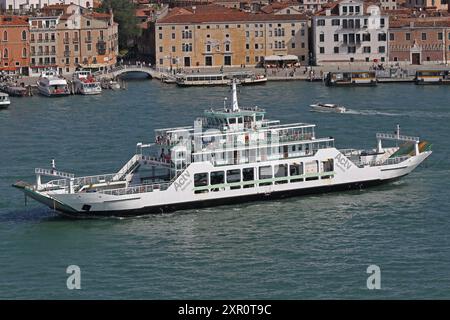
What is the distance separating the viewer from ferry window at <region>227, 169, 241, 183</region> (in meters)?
22.3

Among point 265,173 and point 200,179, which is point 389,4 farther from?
point 200,179

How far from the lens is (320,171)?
2298 centimetres

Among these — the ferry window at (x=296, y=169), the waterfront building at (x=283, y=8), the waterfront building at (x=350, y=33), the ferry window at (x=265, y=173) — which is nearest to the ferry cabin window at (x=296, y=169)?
the ferry window at (x=296, y=169)

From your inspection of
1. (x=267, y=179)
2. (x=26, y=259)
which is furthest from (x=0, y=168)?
(x=26, y=259)

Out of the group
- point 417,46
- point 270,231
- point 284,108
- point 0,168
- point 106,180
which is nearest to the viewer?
point 270,231

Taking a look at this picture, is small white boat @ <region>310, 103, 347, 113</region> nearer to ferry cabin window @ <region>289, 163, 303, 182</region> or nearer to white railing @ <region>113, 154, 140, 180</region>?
ferry cabin window @ <region>289, 163, 303, 182</region>

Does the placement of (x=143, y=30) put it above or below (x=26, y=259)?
above

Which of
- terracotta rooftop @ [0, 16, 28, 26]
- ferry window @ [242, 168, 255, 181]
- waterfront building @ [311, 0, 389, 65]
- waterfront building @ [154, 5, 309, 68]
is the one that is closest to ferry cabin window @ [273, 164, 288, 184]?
ferry window @ [242, 168, 255, 181]

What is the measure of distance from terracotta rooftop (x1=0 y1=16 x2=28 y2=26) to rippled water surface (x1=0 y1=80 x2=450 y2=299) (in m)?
21.0

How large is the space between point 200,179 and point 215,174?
338 millimetres

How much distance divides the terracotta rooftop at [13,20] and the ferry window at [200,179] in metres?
30.6

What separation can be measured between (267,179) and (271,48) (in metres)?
29.9
